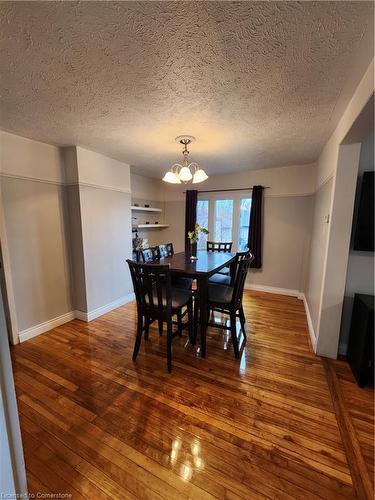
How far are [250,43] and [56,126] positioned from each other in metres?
1.93

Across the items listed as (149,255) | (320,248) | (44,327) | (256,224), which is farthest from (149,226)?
(320,248)

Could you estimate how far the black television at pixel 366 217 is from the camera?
6.16 feet

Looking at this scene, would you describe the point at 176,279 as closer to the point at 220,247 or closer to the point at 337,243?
the point at 220,247

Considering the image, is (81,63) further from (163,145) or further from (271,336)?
(271,336)

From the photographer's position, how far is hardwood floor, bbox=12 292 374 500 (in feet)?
3.88

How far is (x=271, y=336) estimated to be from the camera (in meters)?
2.64

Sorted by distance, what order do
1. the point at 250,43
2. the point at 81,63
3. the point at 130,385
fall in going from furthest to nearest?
the point at 130,385
the point at 81,63
the point at 250,43

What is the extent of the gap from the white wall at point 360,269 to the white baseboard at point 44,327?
11.0ft

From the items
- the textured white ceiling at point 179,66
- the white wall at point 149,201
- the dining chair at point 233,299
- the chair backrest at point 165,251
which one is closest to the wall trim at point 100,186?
the textured white ceiling at point 179,66

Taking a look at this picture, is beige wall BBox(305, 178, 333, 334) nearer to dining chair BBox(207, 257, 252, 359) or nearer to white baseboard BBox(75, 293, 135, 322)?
dining chair BBox(207, 257, 252, 359)

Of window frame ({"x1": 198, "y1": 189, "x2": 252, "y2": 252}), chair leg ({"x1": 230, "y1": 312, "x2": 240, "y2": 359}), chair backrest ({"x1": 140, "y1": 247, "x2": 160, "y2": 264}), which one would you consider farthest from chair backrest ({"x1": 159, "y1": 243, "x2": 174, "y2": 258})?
window frame ({"x1": 198, "y1": 189, "x2": 252, "y2": 252})

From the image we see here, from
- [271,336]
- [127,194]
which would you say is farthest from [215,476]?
[127,194]

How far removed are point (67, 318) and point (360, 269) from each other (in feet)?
11.7

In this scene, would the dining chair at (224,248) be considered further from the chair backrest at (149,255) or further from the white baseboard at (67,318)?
the white baseboard at (67,318)
